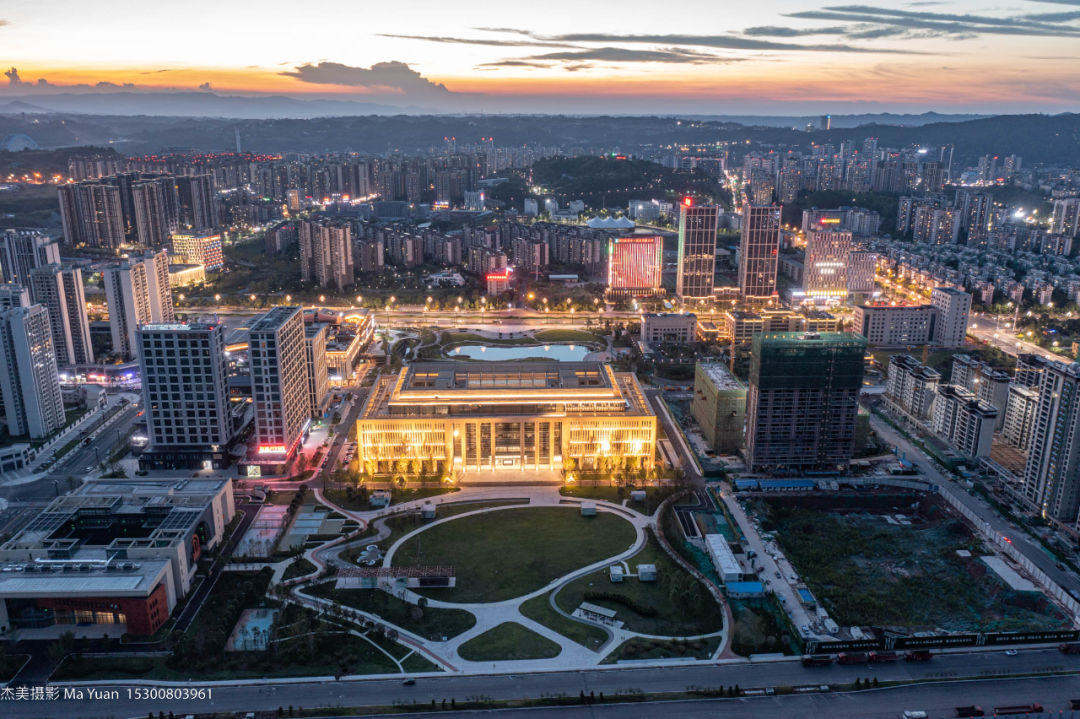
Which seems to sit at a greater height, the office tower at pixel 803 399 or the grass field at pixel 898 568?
the office tower at pixel 803 399

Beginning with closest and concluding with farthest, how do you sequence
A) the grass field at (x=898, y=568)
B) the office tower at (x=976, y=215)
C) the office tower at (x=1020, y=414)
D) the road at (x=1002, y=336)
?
the grass field at (x=898, y=568), the office tower at (x=1020, y=414), the road at (x=1002, y=336), the office tower at (x=976, y=215)

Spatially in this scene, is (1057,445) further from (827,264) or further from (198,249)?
(198,249)

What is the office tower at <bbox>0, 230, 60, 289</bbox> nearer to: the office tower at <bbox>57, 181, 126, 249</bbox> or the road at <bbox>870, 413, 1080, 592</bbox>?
the office tower at <bbox>57, 181, 126, 249</bbox>

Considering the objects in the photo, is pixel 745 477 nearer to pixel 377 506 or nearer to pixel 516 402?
pixel 516 402

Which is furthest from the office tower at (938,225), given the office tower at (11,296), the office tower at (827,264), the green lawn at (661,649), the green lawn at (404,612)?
the office tower at (11,296)

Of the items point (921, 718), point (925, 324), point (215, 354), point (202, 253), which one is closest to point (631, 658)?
point (921, 718)

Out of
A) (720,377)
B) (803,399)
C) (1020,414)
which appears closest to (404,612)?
(803,399)

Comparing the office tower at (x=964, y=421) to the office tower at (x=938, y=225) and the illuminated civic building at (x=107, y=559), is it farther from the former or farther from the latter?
the office tower at (x=938, y=225)

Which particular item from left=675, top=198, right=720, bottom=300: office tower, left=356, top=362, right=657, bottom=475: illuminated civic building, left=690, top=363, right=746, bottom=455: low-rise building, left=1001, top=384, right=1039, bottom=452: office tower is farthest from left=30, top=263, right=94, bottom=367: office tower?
left=1001, top=384, right=1039, bottom=452: office tower
